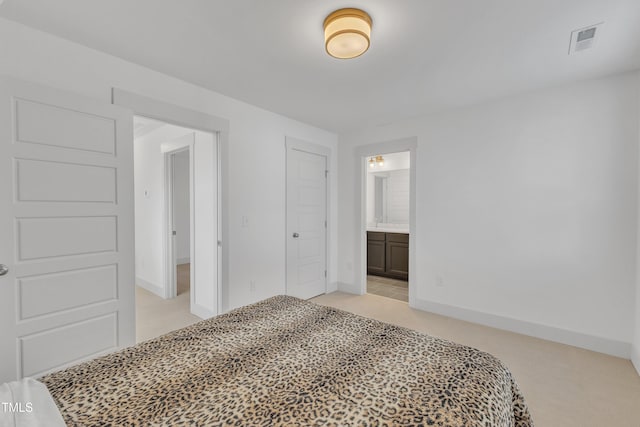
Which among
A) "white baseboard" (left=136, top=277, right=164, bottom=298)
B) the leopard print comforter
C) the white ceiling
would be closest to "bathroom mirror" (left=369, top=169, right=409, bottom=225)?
the white ceiling

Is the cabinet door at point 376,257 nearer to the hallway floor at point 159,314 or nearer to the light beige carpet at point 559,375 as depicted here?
the light beige carpet at point 559,375

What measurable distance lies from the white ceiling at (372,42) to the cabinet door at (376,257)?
9.21 ft

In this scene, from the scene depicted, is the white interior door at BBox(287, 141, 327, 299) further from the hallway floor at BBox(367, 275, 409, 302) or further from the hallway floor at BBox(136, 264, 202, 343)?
the hallway floor at BBox(136, 264, 202, 343)

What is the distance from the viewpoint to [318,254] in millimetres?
4172

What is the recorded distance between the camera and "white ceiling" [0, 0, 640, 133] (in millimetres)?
1664

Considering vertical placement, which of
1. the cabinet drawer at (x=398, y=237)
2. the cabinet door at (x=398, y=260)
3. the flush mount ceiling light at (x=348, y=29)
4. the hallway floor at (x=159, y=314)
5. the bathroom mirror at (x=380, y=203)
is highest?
the flush mount ceiling light at (x=348, y=29)

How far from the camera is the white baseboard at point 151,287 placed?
411 cm

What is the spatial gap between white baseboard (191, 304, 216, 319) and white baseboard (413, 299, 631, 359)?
2.46m

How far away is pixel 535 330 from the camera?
2.88 meters

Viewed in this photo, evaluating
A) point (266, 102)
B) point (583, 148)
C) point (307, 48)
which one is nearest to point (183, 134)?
point (266, 102)

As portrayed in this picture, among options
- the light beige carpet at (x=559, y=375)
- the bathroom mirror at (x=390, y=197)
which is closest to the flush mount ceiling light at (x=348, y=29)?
the light beige carpet at (x=559, y=375)

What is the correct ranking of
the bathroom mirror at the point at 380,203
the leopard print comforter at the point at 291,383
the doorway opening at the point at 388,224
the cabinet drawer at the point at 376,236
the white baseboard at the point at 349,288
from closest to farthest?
the leopard print comforter at the point at 291,383 → the white baseboard at the point at 349,288 → the doorway opening at the point at 388,224 → the cabinet drawer at the point at 376,236 → the bathroom mirror at the point at 380,203

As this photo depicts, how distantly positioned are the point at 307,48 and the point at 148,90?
4.44ft

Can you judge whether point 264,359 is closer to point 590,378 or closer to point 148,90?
point 148,90
